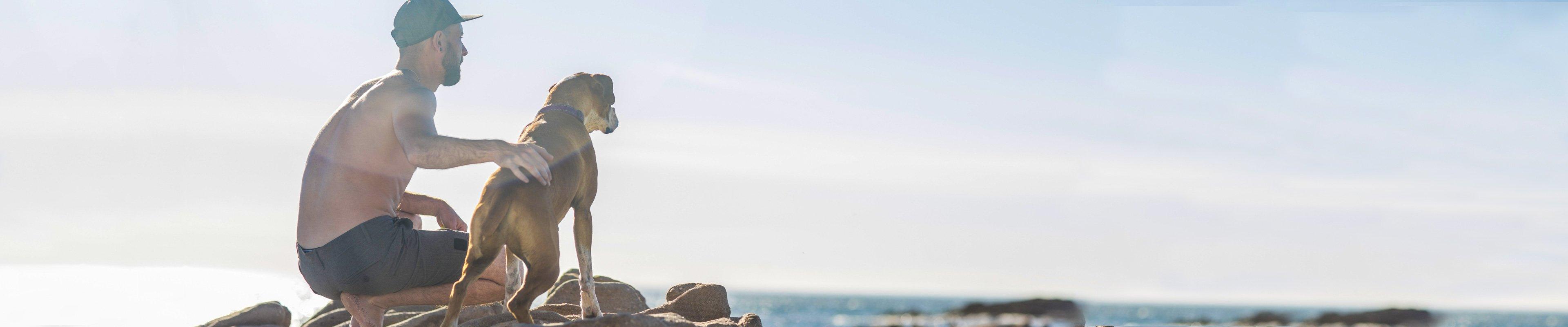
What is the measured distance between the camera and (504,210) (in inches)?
149

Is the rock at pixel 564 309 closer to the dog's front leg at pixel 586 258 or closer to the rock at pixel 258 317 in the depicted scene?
the dog's front leg at pixel 586 258

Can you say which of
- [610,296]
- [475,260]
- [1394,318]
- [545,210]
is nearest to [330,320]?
[610,296]

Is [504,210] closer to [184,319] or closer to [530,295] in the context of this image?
[530,295]

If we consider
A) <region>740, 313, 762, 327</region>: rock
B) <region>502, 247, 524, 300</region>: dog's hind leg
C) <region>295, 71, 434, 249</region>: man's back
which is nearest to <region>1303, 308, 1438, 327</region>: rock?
<region>740, 313, 762, 327</region>: rock

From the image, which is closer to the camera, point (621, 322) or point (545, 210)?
point (621, 322)

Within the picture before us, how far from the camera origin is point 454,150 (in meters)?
3.64

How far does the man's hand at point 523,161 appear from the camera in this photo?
3.57 metres

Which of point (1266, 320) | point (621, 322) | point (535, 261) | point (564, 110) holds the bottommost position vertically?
point (621, 322)

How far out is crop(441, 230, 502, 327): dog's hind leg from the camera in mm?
3807

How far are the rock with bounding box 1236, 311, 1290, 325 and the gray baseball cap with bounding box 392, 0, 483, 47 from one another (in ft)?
18.5

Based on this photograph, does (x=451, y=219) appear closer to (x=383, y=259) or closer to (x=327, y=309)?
(x=383, y=259)

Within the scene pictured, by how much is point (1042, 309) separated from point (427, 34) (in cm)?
496

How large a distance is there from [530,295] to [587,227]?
0.70 metres

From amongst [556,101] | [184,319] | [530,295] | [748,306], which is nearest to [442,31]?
[556,101]
